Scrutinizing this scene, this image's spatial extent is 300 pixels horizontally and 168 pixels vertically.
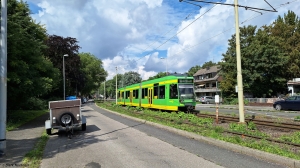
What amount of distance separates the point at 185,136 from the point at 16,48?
1160 cm

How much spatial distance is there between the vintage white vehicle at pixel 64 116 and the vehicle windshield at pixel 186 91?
936 cm

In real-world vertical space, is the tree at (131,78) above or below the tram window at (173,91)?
above

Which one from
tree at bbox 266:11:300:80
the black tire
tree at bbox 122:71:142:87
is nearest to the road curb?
the black tire

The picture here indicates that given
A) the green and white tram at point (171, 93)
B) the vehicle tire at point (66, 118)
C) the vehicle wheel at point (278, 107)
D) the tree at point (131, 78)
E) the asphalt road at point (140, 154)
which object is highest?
the tree at point (131, 78)

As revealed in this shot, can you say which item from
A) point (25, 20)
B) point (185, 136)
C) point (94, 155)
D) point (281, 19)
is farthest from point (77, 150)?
point (281, 19)

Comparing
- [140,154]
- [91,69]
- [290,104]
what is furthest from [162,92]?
[91,69]

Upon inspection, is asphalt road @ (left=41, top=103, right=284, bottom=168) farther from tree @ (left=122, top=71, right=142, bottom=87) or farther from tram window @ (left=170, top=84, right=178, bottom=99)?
tree @ (left=122, top=71, right=142, bottom=87)

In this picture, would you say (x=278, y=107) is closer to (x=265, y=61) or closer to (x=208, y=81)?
(x=265, y=61)

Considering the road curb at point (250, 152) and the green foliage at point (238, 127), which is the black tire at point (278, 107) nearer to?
the green foliage at point (238, 127)

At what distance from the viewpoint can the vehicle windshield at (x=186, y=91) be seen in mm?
19500

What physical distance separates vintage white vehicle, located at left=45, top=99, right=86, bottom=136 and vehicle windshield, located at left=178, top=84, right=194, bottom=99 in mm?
9358

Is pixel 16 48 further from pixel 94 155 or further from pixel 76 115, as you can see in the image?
pixel 94 155

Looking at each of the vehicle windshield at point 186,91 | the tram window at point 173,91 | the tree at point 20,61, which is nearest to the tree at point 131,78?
the tram window at point 173,91

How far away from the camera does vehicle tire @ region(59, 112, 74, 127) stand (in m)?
11.7
